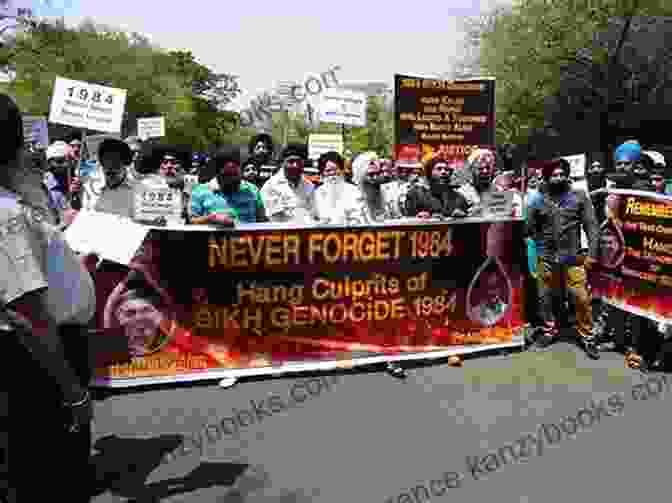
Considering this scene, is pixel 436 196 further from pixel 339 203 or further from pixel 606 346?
pixel 606 346

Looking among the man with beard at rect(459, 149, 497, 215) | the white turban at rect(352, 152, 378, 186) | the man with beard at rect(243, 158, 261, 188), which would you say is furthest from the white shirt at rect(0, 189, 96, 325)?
the man with beard at rect(459, 149, 497, 215)

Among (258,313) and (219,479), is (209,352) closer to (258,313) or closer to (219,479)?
(258,313)

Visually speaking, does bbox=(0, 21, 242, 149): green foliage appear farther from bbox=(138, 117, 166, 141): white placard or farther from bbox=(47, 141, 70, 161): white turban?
bbox=(47, 141, 70, 161): white turban

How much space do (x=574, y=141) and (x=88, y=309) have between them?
23.8m

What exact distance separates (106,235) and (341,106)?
701 cm

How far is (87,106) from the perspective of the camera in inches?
318

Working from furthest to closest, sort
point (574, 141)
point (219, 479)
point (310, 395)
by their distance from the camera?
1. point (574, 141)
2. point (310, 395)
3. point (219, 479)

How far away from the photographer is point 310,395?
492 centimetres

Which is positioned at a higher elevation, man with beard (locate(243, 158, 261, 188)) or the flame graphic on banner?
man with beard (locate(243, 158, 261, 188))

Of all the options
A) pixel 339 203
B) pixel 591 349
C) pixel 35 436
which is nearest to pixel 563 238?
pixel 591 349

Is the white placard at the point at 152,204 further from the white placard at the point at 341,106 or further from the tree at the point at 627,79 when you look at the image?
the tree at the point at 627,79

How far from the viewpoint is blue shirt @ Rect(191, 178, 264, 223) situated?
534cm

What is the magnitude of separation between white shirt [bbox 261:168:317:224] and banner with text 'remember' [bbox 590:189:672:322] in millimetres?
2863

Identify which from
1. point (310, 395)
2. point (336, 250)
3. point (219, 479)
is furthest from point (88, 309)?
point (336, 250)
